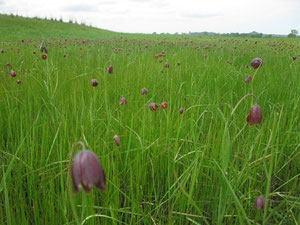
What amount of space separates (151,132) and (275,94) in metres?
1.72

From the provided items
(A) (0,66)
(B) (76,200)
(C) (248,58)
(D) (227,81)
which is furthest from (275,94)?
(A) (0,66)

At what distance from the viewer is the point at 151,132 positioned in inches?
59.8

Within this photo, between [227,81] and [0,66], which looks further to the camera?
[0,66]

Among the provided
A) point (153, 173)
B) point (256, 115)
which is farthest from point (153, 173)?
point (256, 115)

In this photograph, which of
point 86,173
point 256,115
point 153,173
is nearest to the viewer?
point 86,173

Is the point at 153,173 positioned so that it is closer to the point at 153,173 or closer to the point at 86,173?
the point at 153,173

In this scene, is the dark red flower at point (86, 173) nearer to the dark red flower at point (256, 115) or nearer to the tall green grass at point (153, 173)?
the tall green grass at point (153, 173)

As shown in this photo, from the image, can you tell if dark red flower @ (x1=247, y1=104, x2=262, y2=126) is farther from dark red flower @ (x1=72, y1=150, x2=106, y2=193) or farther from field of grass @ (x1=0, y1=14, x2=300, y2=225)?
dark red flower @ (x1=72, y1=150, x2=106, y2=193)

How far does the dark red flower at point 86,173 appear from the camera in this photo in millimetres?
563

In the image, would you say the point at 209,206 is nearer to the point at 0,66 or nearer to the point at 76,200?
the point at 76,200

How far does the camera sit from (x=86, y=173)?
0.57 meters

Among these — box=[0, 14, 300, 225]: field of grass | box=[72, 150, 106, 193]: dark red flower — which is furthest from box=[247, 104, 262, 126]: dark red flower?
box=[72, 150, 106, 193]: dark red flower

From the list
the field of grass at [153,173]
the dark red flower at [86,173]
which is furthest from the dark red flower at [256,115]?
the dark red flower at [86,173]

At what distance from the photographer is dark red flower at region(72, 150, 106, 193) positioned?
0.56 metres
